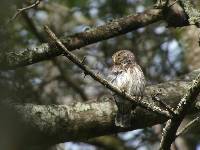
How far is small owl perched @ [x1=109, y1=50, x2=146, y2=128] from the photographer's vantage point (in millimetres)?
4470

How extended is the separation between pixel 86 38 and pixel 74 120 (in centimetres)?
78

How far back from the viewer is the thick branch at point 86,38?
419 centimetres

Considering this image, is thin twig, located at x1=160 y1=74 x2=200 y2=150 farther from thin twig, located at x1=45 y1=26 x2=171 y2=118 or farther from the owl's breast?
the owl's breast

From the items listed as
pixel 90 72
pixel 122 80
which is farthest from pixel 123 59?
pixel 90 72

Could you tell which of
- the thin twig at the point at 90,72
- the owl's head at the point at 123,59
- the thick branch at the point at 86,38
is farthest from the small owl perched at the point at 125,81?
the thin twig at the point at 90,72

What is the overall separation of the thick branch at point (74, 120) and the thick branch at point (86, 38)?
38cm

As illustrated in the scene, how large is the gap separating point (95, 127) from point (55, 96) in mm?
3149

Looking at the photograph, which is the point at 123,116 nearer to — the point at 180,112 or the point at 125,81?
the point at 125,81

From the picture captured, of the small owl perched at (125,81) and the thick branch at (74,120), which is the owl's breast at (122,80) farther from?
the thick branch at (74,120)

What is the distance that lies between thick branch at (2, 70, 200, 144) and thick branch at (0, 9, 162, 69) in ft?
1.24

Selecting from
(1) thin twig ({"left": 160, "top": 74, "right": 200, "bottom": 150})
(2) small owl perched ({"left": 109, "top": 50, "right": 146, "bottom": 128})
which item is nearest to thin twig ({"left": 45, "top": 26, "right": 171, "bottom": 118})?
(1) thin twig ({"left": 160, "top": 74, "right": 200, "bottom": 150})

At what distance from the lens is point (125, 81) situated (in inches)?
195

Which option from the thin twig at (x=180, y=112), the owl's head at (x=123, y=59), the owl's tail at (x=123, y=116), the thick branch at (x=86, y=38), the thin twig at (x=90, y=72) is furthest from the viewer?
the owl's head at (x=123, y=59)

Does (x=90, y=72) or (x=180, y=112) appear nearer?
(x=90, y=72)
